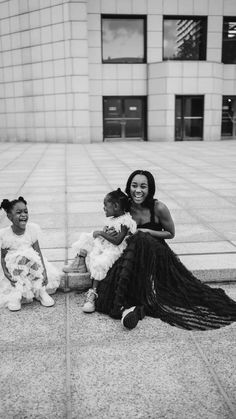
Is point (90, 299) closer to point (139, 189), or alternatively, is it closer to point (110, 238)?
point (110, 238)

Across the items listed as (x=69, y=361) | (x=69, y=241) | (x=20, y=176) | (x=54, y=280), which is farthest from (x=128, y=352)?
(x=20, y=176)

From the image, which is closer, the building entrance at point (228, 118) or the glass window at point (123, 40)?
the glass window at point (123, 40)

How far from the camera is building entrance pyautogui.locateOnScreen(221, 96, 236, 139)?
2277 cm

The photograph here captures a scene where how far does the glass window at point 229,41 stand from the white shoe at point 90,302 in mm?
20872

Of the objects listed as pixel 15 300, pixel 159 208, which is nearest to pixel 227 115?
pixel 159 208

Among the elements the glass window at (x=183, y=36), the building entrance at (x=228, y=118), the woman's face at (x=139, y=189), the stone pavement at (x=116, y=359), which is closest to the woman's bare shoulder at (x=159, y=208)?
the woman's face at (x=139, y=189)

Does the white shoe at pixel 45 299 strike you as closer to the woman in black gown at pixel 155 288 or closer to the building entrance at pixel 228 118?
the woman in black gown at pixel 155 288

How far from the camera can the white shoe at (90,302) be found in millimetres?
3633

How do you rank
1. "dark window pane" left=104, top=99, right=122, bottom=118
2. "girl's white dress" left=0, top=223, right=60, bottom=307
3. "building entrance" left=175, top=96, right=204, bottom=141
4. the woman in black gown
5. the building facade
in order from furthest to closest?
"dark window pane" left=104, top=99, right=122, bottom=118, "building entrance" left=175, top=96, right=204, bottom=141, the building facade, "girl's white dress" left=0, top=223, right=60, bottom=307, the woman in black gown

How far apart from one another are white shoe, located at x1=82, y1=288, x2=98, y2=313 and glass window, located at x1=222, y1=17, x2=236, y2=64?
68.5ft

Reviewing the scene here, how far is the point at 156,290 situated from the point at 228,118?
21.0 meters

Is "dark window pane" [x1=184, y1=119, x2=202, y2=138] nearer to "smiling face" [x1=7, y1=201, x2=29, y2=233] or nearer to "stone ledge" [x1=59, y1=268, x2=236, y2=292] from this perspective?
"stone ledge" [x1=59, y1=268, x2=236, y2=292]

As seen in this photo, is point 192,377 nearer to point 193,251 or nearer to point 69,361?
point 69,361

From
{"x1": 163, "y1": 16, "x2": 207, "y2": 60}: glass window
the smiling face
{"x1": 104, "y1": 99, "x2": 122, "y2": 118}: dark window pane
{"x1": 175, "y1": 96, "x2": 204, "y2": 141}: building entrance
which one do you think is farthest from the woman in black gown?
{"x1": 163, "y1": 16, "x2": 207, "y2": 60}: glass window
